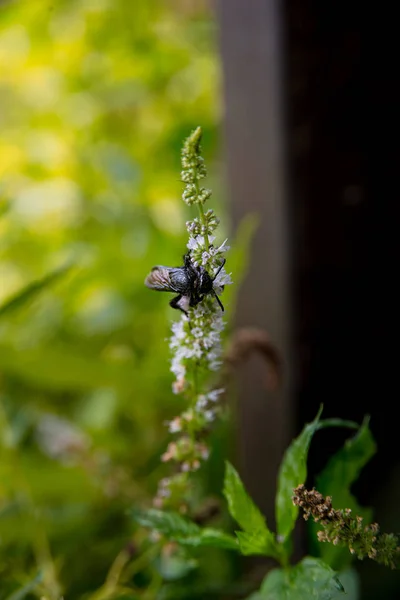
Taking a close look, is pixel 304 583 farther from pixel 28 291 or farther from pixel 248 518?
pixel 28 291

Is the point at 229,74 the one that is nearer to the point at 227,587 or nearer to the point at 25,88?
the point at 227,587

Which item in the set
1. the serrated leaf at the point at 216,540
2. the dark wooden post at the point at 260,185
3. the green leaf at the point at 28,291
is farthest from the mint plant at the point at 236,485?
the dark wooden post at the point at 260,185

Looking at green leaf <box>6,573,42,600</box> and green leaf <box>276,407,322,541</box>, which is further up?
green leaf <box>276,407,322,541</box>

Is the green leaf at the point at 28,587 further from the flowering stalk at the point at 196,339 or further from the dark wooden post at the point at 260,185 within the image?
the dark wooden post at the point at 260,185

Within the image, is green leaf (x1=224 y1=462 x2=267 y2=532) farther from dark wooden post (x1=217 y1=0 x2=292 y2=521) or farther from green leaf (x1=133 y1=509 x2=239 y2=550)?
dark wooden post (x1=217 y1=0 x2=292 y2=521)

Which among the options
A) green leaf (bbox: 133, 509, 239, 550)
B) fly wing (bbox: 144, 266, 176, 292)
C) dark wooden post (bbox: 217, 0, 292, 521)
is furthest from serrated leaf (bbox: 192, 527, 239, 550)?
dark wooden post (bbox: 217, 0, 292, 521)

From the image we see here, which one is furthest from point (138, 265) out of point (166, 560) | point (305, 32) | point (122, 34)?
point (122, 34)

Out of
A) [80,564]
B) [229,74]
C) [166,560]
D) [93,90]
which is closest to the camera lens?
[166,560]
